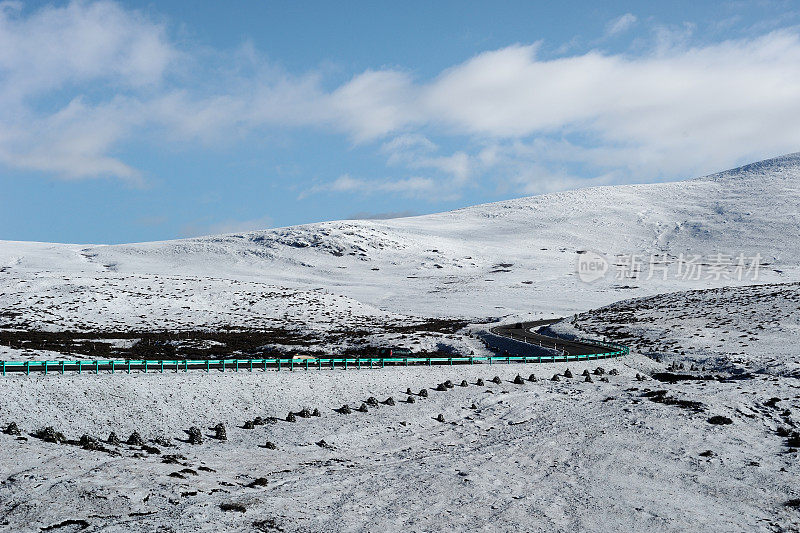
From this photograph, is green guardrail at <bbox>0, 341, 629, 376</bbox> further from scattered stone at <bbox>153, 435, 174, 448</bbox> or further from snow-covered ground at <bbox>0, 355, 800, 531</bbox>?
scattered stone at <bbox>153, 435, 174, 448</bbox>

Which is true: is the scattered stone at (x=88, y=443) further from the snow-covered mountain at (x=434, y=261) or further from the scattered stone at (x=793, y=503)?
the snow-covered mountain at (x=434, y=261)

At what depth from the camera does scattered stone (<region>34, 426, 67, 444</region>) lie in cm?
2277

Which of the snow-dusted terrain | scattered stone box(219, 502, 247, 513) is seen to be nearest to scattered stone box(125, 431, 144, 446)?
the snow-dusted terrain

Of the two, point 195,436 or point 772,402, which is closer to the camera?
point 195,436

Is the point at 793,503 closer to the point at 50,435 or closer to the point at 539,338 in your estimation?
the point at 50,435

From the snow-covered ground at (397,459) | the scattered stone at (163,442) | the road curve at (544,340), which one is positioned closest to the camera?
the snow-covered ground at (397,459)

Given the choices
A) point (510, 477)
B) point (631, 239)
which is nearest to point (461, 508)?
point (510, 477)

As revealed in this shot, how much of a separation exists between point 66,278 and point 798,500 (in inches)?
4020

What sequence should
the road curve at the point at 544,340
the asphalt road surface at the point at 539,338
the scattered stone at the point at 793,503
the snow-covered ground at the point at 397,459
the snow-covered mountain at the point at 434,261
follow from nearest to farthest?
the snow-covered ground at the point at 397,459 < the scattered stone at the point at 793,503 < the road curve at the point at 544,340 < the asphalt road surface at the point at 539,338 < the snow-covered mountain at the point at 434,261

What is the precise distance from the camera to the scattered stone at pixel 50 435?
22766 mm

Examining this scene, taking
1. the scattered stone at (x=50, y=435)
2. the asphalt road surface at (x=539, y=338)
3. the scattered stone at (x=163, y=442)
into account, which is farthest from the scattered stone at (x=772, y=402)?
the scattered stone at (x=50, y=435)

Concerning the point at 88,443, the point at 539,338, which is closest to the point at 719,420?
the point at 88,443

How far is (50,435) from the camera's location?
22984mm

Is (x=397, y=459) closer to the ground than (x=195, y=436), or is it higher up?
closer to the ground
